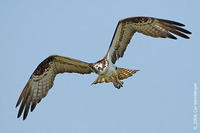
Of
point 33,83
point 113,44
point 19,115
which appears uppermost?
point 113,44

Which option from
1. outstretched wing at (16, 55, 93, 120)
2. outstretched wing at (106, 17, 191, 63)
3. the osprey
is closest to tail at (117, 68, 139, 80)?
the osprey

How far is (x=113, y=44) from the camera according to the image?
12.5 m

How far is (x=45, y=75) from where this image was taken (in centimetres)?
1311

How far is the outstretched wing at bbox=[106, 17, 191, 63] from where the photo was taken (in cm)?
1189

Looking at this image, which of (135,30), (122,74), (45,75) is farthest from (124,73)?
(45,75)

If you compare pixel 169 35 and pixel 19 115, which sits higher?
pixel 169 35

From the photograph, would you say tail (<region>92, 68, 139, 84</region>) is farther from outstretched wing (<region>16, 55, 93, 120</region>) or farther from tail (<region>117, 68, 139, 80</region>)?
outstretched wing (<region>16, 55, 93, 120</region>)

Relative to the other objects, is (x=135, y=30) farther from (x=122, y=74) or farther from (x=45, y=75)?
(x=45, y=75)

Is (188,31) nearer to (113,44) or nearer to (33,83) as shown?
(113,44)

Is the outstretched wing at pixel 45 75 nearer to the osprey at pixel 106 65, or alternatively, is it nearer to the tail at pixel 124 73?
the osprey at pixel 106 65

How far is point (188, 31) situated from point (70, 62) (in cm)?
395

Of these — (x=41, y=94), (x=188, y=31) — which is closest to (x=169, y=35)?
(x=188, y=31)

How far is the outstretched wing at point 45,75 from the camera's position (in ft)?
41.9

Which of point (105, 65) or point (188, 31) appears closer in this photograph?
point (188, 31)
